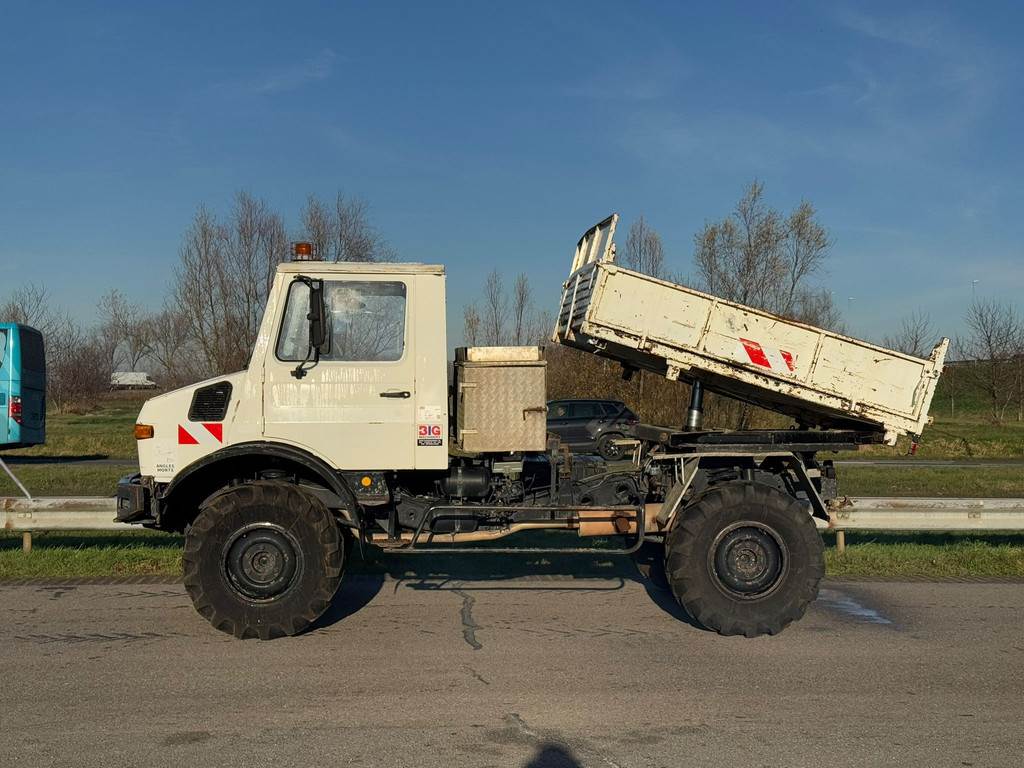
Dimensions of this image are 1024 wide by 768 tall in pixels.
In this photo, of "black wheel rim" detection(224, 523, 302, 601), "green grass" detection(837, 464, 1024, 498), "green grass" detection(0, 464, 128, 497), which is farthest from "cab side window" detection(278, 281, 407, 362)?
"green grass" detection(837, 464, 1024, 498)

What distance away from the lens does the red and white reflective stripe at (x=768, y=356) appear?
7074mm

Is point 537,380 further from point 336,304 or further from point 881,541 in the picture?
point 881,541

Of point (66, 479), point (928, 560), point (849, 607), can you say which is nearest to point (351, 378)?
point (849, 607)

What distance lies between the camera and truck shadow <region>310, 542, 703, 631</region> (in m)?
7.89

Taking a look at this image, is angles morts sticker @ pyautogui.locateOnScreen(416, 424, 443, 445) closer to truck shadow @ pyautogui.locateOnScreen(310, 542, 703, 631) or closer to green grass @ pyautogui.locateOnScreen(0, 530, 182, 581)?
truck shadow @ pyautogui.locateOnScreen(310, 542, 703, 631)

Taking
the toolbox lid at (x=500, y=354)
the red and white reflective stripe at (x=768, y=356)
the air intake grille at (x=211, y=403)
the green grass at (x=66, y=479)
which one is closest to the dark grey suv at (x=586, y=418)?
the green grass at (x=66, y=479)

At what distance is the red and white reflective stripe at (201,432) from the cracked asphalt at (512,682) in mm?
1376

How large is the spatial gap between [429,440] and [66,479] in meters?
12.7

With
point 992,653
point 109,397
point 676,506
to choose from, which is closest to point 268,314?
point 676,506

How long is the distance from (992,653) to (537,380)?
146 inches

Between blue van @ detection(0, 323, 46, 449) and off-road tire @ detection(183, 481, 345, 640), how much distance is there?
10.4m

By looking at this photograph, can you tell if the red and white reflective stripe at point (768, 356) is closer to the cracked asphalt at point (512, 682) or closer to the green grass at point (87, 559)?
the cracked asphalt at point (512, 682)

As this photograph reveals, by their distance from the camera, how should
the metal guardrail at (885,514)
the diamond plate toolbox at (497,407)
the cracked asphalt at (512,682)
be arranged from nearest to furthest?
the cracked asphalt at (512,682) → the diamond plate toolbox at (497,407) → the metal guardrail at (885,514)

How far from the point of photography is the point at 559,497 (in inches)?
293
